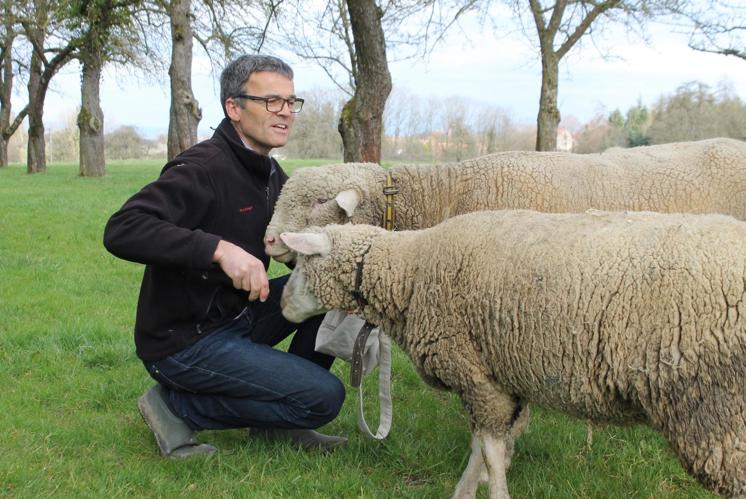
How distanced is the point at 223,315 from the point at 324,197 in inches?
46.0

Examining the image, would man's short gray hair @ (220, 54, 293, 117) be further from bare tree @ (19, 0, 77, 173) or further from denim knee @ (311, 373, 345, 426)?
bare tree @ (19, 0, 77, 173)

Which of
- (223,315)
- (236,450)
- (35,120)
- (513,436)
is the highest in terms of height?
(35,120)

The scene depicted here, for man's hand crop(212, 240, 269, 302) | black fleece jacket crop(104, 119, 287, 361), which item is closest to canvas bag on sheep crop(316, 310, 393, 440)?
black fleece jacket crop(104, 119, 287, 361)

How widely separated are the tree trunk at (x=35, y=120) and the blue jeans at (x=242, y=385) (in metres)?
22.0

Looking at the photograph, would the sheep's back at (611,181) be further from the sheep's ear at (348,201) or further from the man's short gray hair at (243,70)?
the man's short gray hair at (243,70)

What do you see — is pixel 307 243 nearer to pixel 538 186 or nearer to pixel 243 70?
pixel 243 70

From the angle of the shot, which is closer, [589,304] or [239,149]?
[589,304]

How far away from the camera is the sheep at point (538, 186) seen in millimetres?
3637

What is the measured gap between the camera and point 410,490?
8.86ft

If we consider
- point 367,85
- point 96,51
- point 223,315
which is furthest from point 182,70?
point 223,315

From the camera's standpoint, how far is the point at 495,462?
2436mm

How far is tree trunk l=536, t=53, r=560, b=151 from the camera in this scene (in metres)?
12.6

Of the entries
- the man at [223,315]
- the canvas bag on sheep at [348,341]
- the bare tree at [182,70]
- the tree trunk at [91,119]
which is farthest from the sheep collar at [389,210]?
the tree trunk at [91,119]

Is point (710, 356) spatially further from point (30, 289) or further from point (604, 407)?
point (30, 289)
